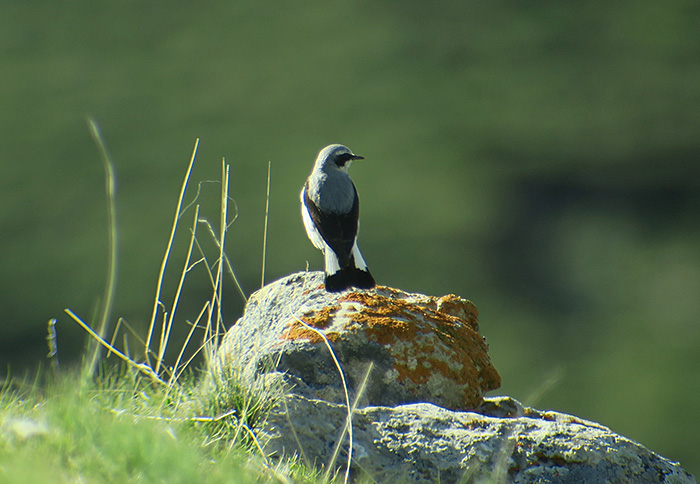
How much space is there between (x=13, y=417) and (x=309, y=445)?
84 cm

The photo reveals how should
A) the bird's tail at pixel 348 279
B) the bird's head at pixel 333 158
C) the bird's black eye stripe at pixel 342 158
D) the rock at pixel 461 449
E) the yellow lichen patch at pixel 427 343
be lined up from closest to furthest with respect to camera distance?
the rock at pixel 461 449, the yellow lichen patch at pixel 427 343, the bird's tail at pixel 348 279, the bird's head at pixel 333 158, the bird's black eye stripe at pixel 342 158

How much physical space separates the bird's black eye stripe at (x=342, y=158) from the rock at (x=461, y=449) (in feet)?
11.5

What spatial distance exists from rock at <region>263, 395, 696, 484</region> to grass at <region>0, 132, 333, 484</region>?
11 centimetres

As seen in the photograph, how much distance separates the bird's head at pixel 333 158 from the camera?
5707 millimetres

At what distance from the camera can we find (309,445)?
2.37 metres

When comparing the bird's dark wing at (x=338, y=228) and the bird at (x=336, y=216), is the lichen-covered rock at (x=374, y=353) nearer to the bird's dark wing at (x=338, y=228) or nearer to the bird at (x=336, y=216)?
the bird at (x=336, y=216)

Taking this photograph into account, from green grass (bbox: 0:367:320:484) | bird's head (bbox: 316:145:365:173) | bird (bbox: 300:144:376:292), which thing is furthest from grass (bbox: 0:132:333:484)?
bird's head (bbox: 316:145:365:173)

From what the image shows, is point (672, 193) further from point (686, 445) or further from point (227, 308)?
point (227, 308)

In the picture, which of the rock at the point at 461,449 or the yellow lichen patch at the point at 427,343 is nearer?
the rock at the point at 461,449

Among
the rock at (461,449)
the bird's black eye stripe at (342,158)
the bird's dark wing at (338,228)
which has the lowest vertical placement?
the rock at (461,449)

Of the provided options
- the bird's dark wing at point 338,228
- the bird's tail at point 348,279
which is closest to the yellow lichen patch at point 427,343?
the bird's tail at point 348,279

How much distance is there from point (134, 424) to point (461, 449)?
985 millimetres

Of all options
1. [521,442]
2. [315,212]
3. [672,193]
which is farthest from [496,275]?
[521,442]

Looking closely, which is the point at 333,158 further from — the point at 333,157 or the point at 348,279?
the point at 348,279
